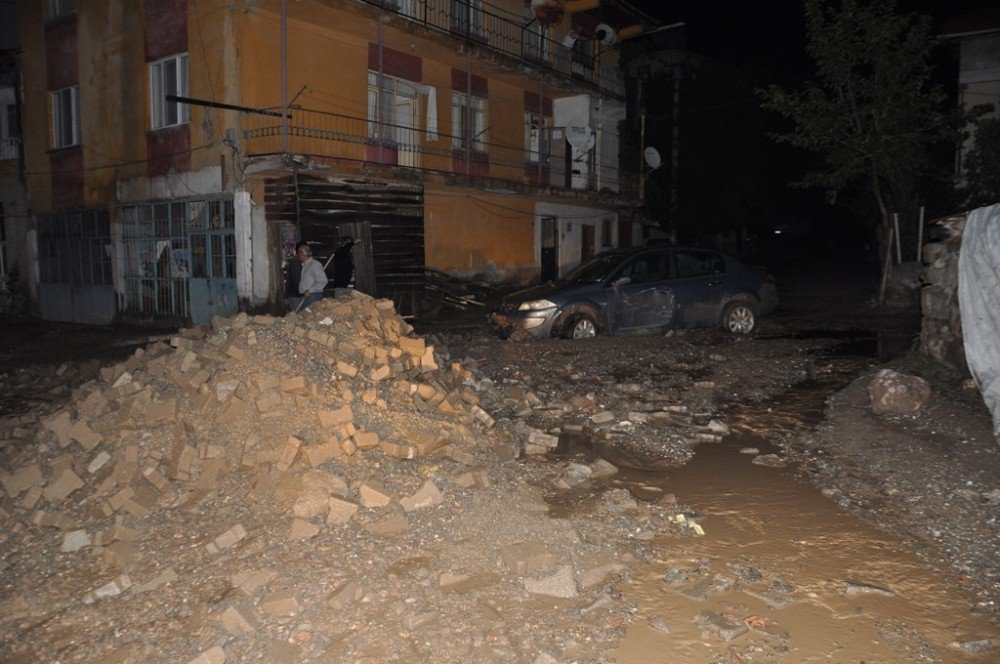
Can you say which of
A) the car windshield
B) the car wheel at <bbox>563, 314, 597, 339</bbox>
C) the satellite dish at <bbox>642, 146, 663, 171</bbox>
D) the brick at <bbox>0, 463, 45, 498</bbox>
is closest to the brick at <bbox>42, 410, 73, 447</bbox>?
the brick at <bbox>0, 463, 45, 498</bbox>

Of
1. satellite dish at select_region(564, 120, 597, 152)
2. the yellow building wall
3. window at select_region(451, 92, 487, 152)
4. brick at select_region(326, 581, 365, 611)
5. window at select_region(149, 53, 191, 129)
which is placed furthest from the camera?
satellite dish at select_region(564, 120, 597, 152)

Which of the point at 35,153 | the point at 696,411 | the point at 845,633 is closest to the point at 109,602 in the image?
the point at 845,633

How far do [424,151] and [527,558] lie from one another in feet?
46.6

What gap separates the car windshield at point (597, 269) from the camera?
37.5 ft

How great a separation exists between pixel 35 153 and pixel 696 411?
61.1 feet

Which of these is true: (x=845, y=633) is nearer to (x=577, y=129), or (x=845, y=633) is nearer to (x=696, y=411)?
(x=696, y=411)

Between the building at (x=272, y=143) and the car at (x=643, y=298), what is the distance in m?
5.82

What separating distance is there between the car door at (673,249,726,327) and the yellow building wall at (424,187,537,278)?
7.96 metres

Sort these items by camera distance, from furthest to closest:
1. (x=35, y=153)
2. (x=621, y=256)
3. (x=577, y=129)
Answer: (x=577, y=129), (x=35, y=153), (x=621, y=256)

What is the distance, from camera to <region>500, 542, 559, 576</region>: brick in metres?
4.07

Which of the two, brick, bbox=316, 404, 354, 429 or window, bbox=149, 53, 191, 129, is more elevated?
window, bbox=149, 53, 191, 129

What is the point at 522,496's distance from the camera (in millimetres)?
4977

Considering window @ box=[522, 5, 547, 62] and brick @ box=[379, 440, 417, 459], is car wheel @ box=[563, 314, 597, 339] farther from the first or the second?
window @ box=[522, 5, 547, 62]

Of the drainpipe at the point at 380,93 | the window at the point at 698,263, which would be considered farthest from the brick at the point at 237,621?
the drainpipe at the point at 380,93
